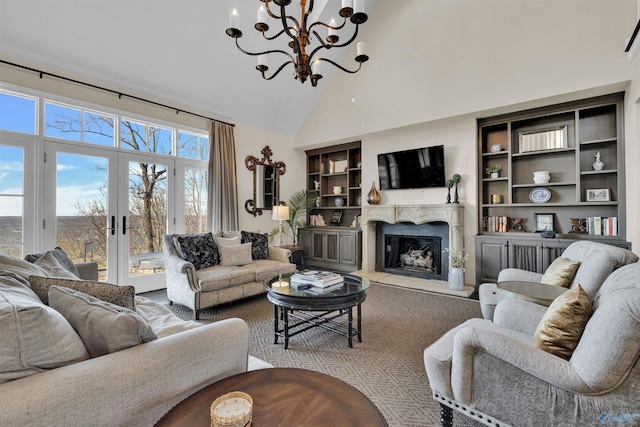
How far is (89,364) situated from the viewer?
3.26 ft

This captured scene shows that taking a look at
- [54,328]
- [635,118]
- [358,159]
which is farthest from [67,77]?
[635,118]

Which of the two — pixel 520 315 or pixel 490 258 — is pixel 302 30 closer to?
pixel 520 315

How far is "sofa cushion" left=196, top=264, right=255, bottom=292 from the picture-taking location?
3285 millimetres

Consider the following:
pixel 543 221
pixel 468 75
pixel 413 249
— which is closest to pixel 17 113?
pixel 468 75

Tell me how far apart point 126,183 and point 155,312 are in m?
2.85

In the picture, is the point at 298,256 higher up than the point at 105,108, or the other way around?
the point at 105,108

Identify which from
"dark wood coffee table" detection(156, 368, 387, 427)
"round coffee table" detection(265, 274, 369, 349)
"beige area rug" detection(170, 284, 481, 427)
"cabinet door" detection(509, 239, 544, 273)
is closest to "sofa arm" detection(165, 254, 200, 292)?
"beige area rug" detection(170, 284, 481, 427)

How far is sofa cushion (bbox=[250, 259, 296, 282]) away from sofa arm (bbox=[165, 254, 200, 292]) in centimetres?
73

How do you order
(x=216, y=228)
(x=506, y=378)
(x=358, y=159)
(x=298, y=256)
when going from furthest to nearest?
(x=358, y=159), (x=298, y=256), (x=216, y=228), (x=506, y=378)

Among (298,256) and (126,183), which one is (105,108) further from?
(298,256)

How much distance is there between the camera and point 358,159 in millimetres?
6410

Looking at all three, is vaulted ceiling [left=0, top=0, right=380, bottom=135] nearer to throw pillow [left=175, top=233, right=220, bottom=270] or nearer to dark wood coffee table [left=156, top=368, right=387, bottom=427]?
throw pillow [left=175, top=233, right=220, bottom=270]

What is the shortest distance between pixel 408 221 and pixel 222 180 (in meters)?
3.31

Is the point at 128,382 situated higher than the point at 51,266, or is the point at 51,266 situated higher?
the point at 51,266
